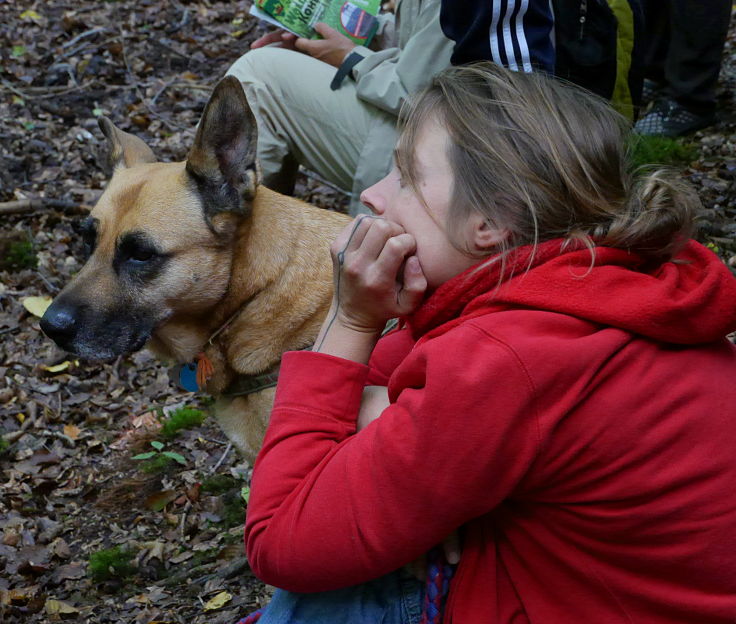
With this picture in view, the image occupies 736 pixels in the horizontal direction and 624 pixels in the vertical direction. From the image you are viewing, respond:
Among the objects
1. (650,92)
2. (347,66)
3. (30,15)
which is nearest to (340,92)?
(347,66)

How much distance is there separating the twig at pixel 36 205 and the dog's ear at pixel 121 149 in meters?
2.82

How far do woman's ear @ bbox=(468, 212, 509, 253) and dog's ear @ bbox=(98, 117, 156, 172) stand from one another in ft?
8.12

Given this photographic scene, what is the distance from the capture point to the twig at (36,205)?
20.8ft

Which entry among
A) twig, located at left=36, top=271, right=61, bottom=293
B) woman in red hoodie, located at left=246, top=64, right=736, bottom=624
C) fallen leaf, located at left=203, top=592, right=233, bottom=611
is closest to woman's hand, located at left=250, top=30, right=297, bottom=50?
twig, located at left=36, top=271, right=61, bottom=293

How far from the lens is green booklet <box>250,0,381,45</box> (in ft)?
15.1

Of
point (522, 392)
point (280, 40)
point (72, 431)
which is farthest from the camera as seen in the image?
point (280, 40)

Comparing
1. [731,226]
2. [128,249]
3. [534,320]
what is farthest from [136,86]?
[534,320]

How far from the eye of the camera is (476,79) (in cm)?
198

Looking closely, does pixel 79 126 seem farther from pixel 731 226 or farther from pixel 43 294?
pixel 731 226

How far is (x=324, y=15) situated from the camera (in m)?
4.73

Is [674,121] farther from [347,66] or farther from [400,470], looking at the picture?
[400,470]

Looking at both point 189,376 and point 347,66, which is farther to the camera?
point 347,66

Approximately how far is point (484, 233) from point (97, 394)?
13.4 ft

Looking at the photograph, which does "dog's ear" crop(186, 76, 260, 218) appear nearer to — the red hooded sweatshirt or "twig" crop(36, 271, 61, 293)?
the red hooded sweatshirt
